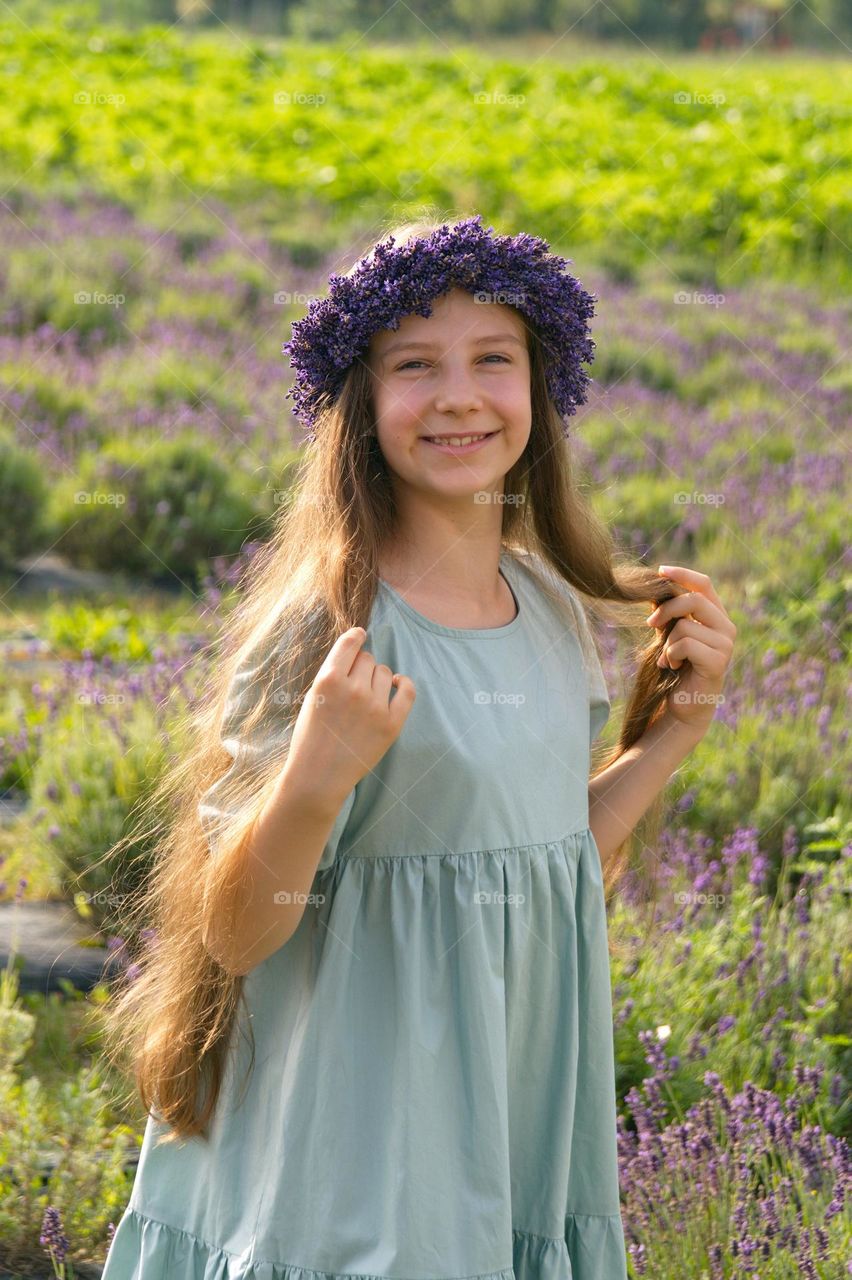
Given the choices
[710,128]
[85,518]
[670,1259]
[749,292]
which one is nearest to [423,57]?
[710,128]

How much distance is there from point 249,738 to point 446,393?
1.55 feet

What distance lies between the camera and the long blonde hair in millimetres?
1718

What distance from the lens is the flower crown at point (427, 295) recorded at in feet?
5.98

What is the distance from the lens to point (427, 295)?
181cm

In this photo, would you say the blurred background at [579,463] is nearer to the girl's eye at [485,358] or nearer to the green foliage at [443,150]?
the green foliage at [443,150]

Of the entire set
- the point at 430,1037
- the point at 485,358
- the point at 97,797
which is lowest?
the point at 430,1037

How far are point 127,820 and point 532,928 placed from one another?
1.74 m

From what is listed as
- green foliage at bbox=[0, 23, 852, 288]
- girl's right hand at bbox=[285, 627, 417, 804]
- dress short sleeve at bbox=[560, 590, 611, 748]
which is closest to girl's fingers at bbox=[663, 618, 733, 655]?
dress short sleeve at bbox=[560, 590, 611, 748]

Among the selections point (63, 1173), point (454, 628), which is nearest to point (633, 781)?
point (454, 628)

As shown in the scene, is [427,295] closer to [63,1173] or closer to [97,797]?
[63,1173]

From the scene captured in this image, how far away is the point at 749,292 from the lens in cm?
962

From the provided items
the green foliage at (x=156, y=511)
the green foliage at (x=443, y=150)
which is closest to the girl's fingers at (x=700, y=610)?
the green foliage at (x=156, y=511)

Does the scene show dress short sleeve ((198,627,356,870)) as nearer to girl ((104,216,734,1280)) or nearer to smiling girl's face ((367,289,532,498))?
girl ((104,216,734,1280))

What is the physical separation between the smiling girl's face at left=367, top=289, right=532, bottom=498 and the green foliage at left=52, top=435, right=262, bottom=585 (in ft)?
12.6
